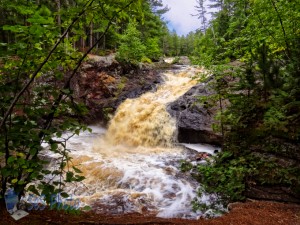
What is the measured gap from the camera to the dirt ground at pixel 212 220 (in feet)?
11.8

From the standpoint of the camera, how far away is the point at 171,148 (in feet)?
38.3

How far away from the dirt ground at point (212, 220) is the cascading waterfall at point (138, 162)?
86 centimetres

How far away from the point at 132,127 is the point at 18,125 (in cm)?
1018

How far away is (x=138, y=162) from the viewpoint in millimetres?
9500

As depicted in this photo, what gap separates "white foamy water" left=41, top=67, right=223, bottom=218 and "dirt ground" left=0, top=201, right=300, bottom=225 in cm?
56

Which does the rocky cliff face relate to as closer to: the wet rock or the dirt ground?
the wet rock

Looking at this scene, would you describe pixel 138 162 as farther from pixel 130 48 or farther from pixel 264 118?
pixel 130 48

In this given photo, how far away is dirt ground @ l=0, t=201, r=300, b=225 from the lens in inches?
141

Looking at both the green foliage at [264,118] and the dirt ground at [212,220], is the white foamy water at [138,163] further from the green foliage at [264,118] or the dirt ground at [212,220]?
the green foliage at [264,118]

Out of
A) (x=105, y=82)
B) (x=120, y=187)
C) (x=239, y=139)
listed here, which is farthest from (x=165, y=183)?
(x=105, y=82)

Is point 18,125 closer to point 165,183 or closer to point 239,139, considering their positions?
point 165,183

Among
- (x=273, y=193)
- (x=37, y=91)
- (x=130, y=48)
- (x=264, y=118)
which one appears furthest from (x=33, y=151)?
(x=130, y=48)

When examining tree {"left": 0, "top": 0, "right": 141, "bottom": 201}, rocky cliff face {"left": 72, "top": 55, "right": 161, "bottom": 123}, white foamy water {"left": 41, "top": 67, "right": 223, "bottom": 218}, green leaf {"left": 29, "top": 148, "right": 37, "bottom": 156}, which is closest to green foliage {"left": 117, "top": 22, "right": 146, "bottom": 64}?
rocky cliff face {"left": 72, "top": 55, "right": 161, "bottom": 123}

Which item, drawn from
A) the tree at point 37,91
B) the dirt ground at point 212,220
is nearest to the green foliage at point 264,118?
the dirt ground at point 212,220
